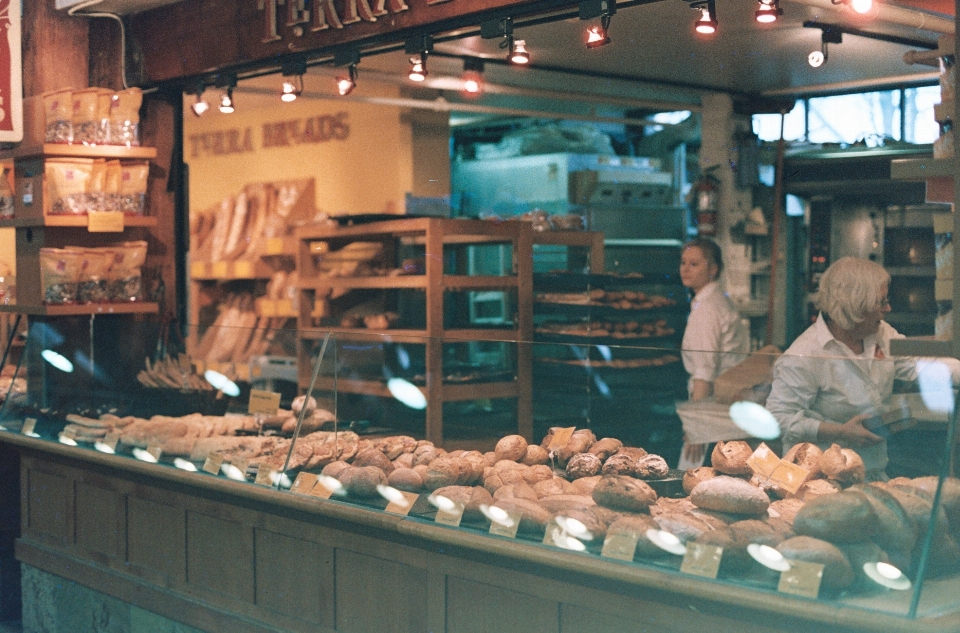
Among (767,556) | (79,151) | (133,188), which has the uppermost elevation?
(79,151)

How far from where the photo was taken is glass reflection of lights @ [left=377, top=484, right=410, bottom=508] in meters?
2.75

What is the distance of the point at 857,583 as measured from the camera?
1929 millimetres

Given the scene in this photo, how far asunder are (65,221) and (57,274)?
0.25m

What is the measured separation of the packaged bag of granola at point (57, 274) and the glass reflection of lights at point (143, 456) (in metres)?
1.20

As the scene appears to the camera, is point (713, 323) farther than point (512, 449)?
Yes

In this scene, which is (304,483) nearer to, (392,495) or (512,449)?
(392,495)

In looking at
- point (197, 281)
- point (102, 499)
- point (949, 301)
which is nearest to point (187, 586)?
point (102, 499)

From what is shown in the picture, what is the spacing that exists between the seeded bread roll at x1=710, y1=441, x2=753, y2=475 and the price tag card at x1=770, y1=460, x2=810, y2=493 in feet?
0.23

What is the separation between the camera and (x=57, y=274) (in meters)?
4.71

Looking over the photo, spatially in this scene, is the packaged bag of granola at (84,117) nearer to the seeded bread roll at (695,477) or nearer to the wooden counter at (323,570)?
the wooden counter at (323,570)

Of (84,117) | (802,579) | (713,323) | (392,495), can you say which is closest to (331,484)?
(392,495)

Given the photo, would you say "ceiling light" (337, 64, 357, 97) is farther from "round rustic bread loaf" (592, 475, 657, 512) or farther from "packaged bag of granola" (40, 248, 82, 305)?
"round rustic bread loaf" (592, 475, 657, 512)

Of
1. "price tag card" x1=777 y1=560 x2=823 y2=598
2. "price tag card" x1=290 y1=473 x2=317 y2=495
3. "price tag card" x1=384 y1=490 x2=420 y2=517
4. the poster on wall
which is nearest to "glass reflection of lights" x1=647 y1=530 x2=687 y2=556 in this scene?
→ "price tag card" x1=777 y1=560 x2=823 y2=598

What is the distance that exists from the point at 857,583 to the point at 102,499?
293 cm
